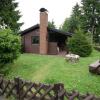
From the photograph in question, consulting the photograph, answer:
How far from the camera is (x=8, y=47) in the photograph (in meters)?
15.5

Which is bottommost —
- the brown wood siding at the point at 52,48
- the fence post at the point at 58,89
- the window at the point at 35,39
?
the fence post at the point at 58,89

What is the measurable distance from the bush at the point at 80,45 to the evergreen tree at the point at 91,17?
20320 millimetres

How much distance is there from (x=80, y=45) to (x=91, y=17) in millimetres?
22109

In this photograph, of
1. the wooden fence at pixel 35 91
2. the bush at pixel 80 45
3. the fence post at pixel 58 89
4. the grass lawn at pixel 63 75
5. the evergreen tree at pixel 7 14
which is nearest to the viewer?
the wooden fence at pixel 35 91

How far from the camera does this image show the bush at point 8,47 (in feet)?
50.6

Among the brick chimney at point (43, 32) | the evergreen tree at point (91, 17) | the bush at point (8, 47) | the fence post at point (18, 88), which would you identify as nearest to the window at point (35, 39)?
the brick chimney at point (43, 32)

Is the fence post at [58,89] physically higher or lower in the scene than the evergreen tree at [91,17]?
lower

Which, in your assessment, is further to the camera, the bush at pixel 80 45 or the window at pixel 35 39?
the window at pixel 35 39

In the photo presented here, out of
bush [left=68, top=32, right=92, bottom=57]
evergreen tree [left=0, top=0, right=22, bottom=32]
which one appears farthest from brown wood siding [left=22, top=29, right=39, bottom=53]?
bush [left=68, top=32, right=92, bottom=57]

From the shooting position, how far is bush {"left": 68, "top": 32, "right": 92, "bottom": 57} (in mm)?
25234

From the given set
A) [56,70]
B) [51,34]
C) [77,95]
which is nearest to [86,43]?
[51,34]

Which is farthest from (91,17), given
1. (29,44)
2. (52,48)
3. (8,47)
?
(8,47)

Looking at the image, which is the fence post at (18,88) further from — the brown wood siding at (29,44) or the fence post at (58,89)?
the brown wood siding at (29,44)

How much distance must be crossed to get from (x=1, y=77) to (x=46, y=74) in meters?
5.11
